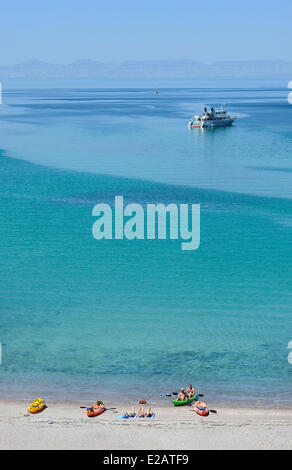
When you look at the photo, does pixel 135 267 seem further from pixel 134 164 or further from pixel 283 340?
pixel 134 164

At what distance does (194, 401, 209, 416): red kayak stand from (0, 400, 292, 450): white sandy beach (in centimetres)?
26

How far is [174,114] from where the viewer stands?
165250 millimetres

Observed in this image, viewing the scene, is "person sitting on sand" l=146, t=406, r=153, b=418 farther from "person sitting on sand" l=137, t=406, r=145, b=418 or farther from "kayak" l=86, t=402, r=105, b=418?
"kayak" l=86, t=402, r=105, b=418

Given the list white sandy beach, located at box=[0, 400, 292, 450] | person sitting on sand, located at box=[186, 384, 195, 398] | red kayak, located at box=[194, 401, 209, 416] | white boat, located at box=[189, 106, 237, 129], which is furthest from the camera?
white boat, located at box=[189, 106, 237, 129]

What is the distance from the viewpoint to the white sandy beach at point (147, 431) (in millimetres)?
23453

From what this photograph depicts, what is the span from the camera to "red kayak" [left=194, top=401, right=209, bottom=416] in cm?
2620

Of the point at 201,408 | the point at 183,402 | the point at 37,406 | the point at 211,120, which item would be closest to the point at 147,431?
the point at 201,408

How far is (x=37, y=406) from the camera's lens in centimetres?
2664

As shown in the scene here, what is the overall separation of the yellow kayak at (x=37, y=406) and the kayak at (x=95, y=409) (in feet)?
6.83

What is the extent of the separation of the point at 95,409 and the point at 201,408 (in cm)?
441

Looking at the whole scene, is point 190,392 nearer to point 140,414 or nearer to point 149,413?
point 149,413

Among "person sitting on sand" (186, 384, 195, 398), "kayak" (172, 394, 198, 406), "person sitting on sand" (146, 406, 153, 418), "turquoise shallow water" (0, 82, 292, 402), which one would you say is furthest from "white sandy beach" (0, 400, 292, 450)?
"turquoise shallow water" (0, 82, 292, 402)
